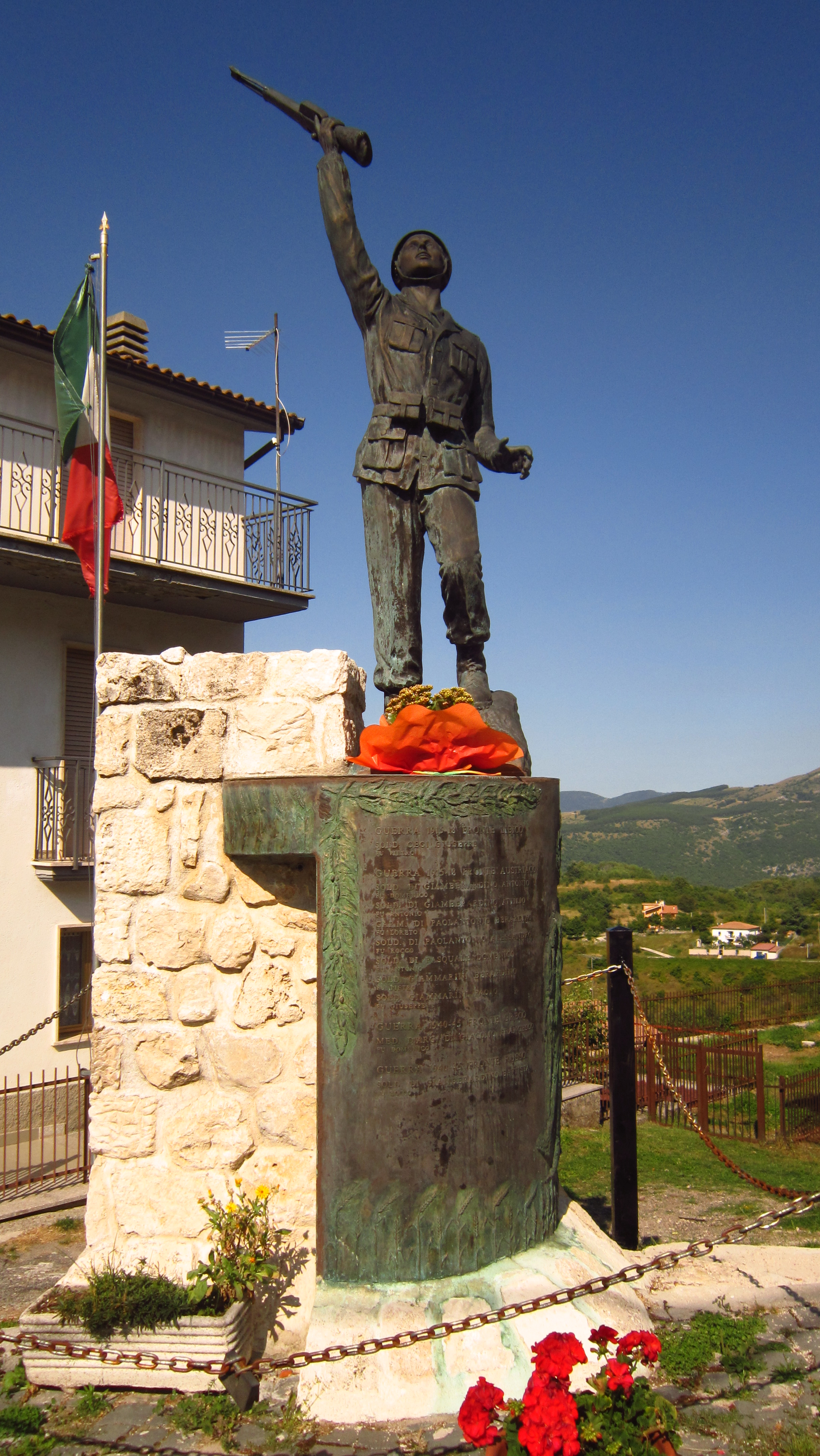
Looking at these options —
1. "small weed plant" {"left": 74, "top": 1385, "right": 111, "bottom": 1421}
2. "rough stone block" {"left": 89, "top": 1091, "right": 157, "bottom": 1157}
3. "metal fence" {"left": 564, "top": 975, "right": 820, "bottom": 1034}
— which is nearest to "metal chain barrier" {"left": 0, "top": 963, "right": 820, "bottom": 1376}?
"small weed plant" {"left": 74, "top": 1385, "right": 111, "bottom": 1421}

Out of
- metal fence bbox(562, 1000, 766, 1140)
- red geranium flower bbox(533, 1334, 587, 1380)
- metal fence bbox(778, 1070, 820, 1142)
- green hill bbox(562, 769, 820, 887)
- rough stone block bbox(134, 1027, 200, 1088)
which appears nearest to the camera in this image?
red geranium flower bbox(533, 1334, 587, 1380)

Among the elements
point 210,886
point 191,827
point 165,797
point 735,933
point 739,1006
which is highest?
point 165,797

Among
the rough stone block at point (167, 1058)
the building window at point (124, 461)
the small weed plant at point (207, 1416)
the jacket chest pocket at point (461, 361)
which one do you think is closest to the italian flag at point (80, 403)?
the building window at point (124, 461)

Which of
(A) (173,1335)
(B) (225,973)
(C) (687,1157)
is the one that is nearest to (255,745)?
(B) (225,973)

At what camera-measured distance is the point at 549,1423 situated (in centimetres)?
252

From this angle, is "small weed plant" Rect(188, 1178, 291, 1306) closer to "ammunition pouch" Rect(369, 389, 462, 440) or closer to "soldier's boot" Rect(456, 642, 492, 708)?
"soldier's boot" Rect(456, 642, 492, 708)

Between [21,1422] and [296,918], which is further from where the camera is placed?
[296,918]

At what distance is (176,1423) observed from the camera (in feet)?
11.2

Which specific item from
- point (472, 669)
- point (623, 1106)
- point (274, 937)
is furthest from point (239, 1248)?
point (472, 669)

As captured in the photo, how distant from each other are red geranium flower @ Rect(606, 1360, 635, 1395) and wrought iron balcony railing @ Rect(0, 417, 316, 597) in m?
10.4

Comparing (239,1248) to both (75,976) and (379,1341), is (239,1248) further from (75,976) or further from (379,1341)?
(75,976)

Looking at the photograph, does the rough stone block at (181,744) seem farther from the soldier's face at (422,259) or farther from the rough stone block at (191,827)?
the soldier's face at (422,259)

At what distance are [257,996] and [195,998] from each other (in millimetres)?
271

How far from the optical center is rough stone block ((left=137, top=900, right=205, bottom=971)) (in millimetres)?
4176
